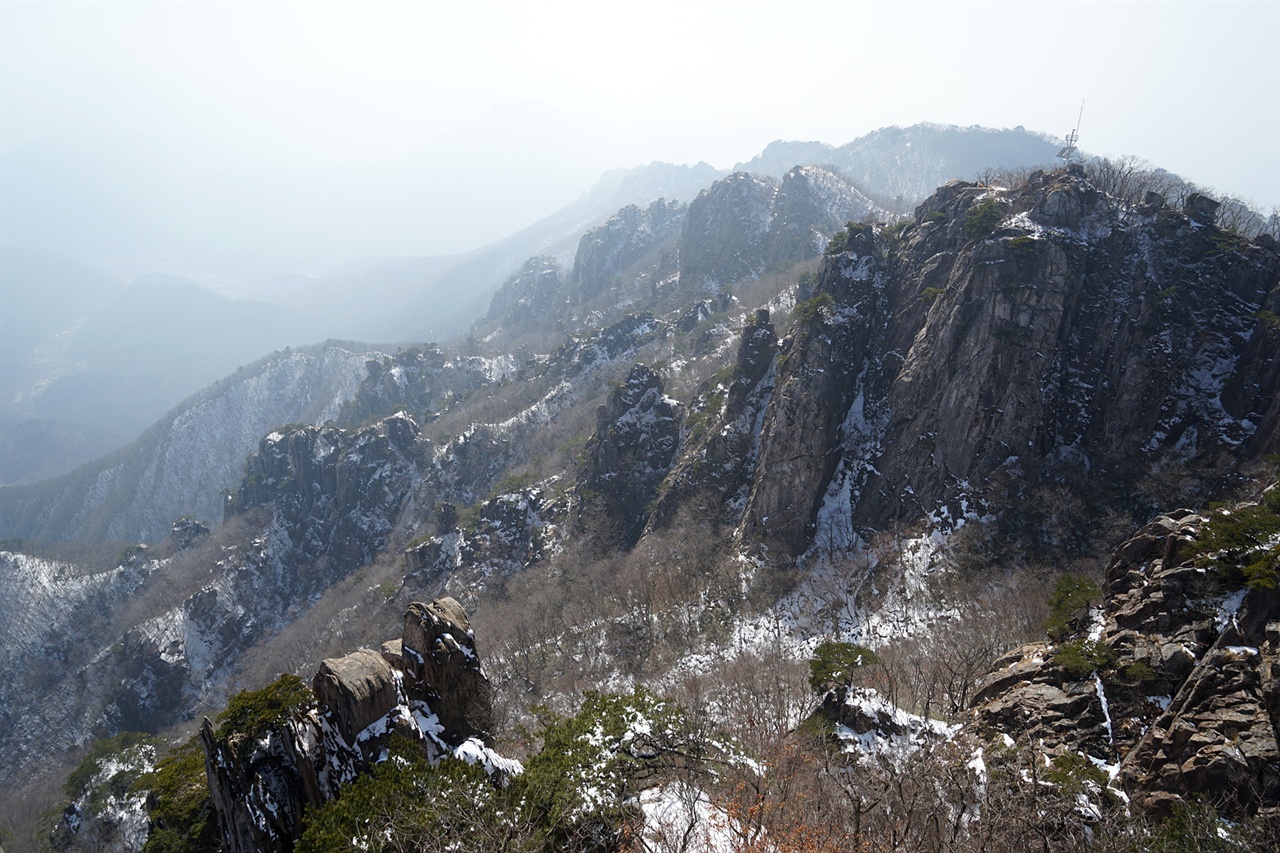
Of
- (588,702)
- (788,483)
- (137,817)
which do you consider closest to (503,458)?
(788,483)

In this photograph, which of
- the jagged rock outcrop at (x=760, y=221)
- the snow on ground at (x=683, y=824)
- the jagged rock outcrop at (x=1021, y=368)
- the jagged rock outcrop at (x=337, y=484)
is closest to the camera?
the snow on ground at (x=683, y=824)

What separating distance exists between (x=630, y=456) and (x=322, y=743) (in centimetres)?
6507

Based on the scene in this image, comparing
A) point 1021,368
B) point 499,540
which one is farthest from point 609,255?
point 1021,368

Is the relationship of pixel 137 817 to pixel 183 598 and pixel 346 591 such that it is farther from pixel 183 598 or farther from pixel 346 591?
pixel 183 598

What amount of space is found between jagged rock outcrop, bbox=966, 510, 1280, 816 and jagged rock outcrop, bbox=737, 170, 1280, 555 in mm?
28643

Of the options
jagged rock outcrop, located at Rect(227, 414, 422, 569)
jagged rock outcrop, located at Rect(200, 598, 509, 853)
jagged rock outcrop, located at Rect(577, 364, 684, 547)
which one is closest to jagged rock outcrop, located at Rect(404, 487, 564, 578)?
jagged rock outcrop, located at Rect(577, 364, 684, 547)

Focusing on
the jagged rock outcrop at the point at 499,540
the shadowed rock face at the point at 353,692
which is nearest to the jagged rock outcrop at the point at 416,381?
the jagged rock outcrop at the point at 499,540

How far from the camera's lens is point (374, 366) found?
16312 centimetres

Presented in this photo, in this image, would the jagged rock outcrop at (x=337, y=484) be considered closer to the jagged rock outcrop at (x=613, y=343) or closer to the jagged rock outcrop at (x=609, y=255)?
the jagged rock outcrop at (x=613, y=343)

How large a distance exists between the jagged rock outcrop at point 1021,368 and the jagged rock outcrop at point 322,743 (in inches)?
1869

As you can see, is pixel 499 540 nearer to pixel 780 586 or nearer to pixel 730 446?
pixel 730 446

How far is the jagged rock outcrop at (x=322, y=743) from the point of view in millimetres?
18391

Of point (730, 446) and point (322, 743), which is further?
point (730, 446)

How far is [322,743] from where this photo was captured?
19172mm
